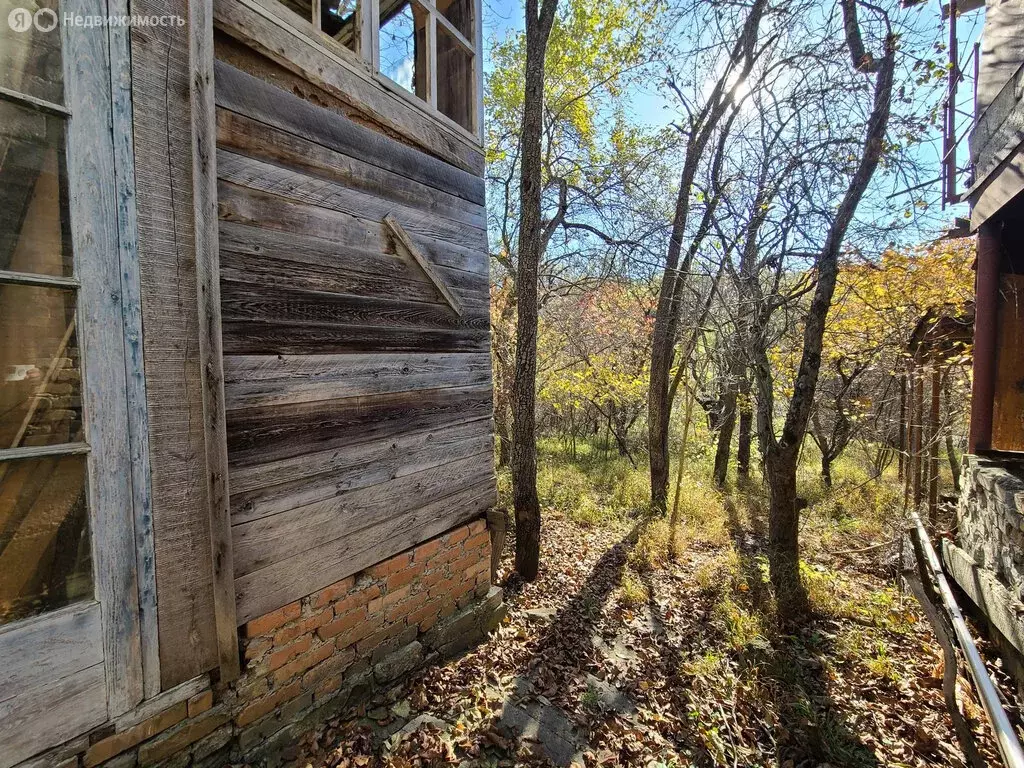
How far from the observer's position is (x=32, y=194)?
5.01 feet

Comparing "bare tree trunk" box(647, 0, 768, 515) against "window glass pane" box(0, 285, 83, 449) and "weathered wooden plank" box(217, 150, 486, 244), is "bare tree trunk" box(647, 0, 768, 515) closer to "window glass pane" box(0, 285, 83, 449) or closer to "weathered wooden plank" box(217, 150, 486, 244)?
"weathered wooden plank" box(217, 150, 486, 244)

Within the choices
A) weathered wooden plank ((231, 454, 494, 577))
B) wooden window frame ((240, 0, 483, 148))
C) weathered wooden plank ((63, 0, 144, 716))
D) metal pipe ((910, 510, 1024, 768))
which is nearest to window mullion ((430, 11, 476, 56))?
wooden window frame ((240, 0, 483, 148))

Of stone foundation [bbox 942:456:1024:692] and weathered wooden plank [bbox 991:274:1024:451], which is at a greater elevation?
weathered wooden plank [bbox 991:274:1024:451]

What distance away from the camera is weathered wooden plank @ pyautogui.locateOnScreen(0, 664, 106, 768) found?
59.7 inches

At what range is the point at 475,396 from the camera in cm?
354

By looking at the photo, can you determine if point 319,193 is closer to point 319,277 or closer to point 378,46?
point 319,277

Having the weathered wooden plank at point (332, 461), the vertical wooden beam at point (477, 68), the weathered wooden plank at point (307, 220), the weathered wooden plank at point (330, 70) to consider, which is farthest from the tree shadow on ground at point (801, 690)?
the vertical wooden beam at point (477, 68)

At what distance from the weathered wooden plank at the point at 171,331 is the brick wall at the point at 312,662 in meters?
0.24

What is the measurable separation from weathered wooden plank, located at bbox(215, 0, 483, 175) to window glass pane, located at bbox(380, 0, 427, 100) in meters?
0.37

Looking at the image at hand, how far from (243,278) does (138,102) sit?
29.2 inches

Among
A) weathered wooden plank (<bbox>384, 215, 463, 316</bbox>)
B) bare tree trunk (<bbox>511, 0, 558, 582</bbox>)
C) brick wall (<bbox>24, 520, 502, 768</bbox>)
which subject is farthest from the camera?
bare tree trunk (<bbox>511, 0, 558, 582</bbox>)

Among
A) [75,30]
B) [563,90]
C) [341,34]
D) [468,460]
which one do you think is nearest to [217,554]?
[468,460]

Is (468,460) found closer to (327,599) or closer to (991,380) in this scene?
(327,599)

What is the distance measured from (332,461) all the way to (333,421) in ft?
0.75
